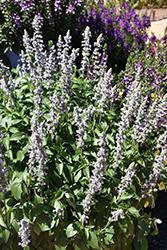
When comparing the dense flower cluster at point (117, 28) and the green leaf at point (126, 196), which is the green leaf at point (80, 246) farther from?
the dense flower cluster at point (117, 28)

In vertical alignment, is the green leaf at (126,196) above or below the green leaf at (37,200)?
below

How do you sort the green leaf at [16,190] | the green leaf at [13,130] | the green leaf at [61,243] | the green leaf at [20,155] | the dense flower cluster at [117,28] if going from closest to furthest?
1. the green leaf at [16,190]
2. the green leaf at [61,243]
3. the green leaf at [20,155]
4. the green leaf at [13,130]
5. the dense flower cluster at [117,28]

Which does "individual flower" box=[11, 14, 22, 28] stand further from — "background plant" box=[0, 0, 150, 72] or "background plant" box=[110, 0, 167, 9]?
"background plant" box=[110, 0, 167, 9]

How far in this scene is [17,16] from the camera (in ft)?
18.4

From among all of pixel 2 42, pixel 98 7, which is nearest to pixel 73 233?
pixel 2 42

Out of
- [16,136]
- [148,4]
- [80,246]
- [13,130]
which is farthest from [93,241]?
[148,4]

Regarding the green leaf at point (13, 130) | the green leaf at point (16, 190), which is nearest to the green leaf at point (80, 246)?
the green leaf at point (16, 190)

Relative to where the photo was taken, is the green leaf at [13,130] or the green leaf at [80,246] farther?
the green leaf at [13,130]

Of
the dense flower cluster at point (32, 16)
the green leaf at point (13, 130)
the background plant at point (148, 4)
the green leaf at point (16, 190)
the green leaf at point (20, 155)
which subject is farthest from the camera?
the background plant at point (148, 4)

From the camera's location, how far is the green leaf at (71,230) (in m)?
2.83

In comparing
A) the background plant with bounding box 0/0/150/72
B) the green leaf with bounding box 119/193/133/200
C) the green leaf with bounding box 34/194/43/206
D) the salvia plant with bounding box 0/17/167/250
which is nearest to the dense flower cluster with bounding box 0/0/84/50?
the background plant with bounding box 0/0/150/72

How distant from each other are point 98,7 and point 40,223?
21.5ft

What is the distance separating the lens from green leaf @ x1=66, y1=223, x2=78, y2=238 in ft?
9.29

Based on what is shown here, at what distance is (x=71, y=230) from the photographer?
113 inches
